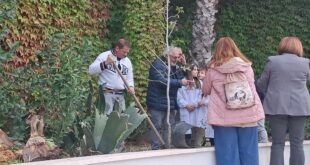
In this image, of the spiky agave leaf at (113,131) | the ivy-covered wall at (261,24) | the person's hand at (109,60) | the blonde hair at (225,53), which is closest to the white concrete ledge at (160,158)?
the spiky agave leaf at (113,131)

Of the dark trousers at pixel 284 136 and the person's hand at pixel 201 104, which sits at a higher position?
the person's hand at pixel 201 104

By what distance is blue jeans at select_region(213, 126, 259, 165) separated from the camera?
7.04m

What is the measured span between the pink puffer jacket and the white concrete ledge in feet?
1.53

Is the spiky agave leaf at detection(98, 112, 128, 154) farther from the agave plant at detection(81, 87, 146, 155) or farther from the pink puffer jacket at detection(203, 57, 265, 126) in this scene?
the pink puffer jacket at detection(203, 57, 265, 126)

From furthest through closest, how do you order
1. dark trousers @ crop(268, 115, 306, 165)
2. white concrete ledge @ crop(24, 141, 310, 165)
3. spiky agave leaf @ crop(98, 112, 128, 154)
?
1. dark trousers @ crop(268, 115, 306, 165)
2. spiky agave leaf @ crop(98, 112, 128, 154)
3. white concrete ledge @ crop(24, 141, 310, 165)

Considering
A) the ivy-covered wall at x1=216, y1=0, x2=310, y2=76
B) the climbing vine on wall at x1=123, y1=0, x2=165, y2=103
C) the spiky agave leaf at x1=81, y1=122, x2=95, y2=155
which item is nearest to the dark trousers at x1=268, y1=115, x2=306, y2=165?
the spiky agave leaf at x1=81, y1=122, x2=95, y2=155

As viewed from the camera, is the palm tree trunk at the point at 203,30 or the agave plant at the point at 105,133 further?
the palm tree trunk at the point at 203,30

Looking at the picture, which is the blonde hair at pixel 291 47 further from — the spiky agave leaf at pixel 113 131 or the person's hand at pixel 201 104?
the spiky agave leaf at pixel 113 131

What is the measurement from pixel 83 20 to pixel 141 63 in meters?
1.26

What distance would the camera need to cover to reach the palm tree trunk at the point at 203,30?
12.0 metres

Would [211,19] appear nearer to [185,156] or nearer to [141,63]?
[141,63]

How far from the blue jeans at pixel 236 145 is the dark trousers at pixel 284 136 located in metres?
0.51

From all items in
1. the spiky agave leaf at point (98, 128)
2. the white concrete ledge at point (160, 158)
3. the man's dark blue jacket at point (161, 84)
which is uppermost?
the man's dark blue jacket at point (161, 84)

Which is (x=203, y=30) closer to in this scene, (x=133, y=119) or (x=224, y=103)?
(x=133, y=119)
